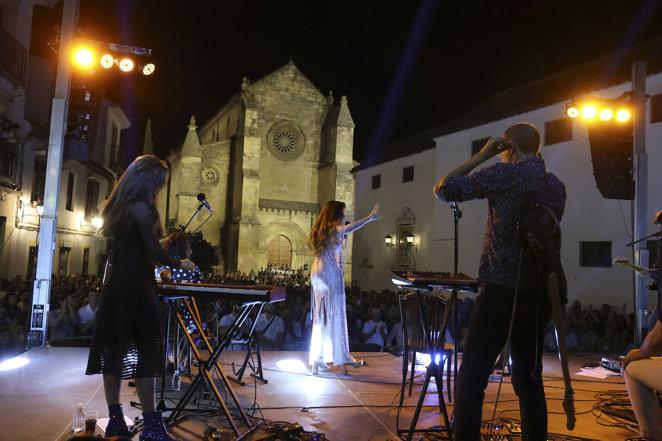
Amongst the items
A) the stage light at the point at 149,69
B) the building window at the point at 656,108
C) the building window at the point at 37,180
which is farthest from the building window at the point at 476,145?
the building window at the point at 37,180

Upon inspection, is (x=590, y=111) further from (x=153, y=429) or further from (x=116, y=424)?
(x=116, y=424)

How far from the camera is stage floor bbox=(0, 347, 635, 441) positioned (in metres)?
3.54

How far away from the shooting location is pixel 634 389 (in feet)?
10.4

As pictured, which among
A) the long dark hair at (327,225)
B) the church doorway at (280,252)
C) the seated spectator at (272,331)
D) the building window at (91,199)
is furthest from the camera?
the church doorway at (280,252)

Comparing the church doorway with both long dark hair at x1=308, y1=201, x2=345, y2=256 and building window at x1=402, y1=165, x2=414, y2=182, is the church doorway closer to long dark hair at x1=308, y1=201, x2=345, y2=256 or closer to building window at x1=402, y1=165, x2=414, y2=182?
building window at x1=402, y1=165, x2=414, y2=182

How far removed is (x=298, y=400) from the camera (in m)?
4.36

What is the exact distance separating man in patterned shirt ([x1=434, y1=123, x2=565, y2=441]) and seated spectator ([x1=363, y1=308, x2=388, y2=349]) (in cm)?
705

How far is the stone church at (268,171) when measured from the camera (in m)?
30.0

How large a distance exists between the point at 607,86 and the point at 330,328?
12.9 meters

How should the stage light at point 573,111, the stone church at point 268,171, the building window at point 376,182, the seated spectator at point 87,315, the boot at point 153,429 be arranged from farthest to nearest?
the stone church at point 268,171 < the building window at point 376,182 < the stage light at point 573,111 < the seated spectator at point 87,315 < the boot at point 153,429

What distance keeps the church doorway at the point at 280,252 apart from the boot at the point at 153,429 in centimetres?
2839

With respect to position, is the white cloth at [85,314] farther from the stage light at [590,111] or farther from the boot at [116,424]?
the stage light at [590,111]

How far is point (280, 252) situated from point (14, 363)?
26693 mm

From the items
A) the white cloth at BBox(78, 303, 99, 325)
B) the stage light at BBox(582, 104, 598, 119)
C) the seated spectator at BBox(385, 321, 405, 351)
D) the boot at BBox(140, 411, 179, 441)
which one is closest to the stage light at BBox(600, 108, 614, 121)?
the stage light at BBox(582, 104, 598, 119)
